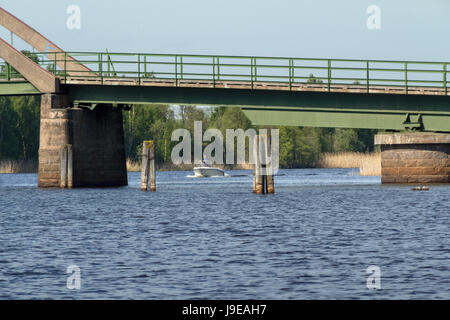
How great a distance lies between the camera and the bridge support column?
56344 mm

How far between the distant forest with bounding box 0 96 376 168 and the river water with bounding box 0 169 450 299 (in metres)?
78.9

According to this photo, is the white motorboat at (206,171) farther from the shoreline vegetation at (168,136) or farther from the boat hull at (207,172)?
the shoreline vegetation at (168,136)

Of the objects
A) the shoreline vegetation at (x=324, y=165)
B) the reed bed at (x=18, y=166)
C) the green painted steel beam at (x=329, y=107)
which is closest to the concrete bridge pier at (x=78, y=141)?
the green painted steel beam at (x=329, y=107)

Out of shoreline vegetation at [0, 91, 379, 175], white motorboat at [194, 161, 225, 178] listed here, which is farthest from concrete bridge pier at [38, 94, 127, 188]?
shoreline vegetation at [0, 91, 379, 175]

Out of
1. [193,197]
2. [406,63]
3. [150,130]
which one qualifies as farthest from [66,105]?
[150,130]

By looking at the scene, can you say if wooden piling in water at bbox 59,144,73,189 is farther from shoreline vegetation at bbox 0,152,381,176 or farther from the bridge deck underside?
shoreline vegetation at bbox 0,152,381,176

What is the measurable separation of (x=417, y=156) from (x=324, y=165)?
A: 296 feet

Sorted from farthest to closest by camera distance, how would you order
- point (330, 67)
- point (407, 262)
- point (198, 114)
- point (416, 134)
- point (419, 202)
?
point (198, 114) < point (416, 134) < point (330, 67) < point (419, 202) < point (407, 262)

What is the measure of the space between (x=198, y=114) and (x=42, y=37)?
334ft

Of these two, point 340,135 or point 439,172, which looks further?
point 340,135

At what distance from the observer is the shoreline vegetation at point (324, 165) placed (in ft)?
252
